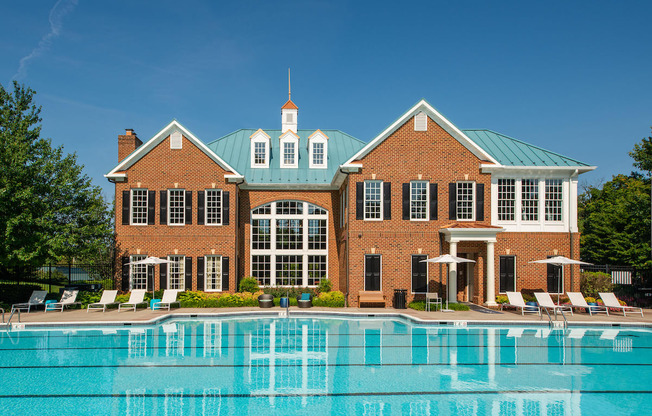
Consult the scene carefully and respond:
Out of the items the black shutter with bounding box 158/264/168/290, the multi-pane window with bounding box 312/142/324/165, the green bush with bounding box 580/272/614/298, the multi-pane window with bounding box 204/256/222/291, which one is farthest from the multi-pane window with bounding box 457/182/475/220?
the black shutter with bounding box 158/264/168/290

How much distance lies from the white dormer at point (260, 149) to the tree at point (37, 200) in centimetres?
890

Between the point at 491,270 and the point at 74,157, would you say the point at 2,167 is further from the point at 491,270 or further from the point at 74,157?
the point at 491,270

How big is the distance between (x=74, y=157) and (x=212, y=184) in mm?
7111

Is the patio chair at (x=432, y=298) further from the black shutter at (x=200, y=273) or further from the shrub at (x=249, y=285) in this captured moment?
the black shutter at (x=200, y=273)

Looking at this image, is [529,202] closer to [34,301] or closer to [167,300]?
[167,300]

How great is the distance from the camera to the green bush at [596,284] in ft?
85.3

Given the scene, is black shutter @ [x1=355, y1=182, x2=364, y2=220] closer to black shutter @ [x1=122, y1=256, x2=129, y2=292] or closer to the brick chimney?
black shutter @ [x1=122, y1=256, x2=129, y2=292]

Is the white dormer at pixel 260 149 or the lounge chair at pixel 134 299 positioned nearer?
the lounge chair at pixel 134 299

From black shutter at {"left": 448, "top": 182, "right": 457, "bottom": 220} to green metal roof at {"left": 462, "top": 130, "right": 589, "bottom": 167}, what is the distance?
3.26 metres

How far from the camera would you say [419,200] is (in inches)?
997

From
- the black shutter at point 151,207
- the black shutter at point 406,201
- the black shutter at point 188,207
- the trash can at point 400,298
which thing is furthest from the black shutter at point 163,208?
the trash can at point 400,298

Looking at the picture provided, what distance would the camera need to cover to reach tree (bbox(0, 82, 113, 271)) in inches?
876

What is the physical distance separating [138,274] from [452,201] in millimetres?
17125

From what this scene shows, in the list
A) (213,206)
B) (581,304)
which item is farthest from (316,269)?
(581,304)
